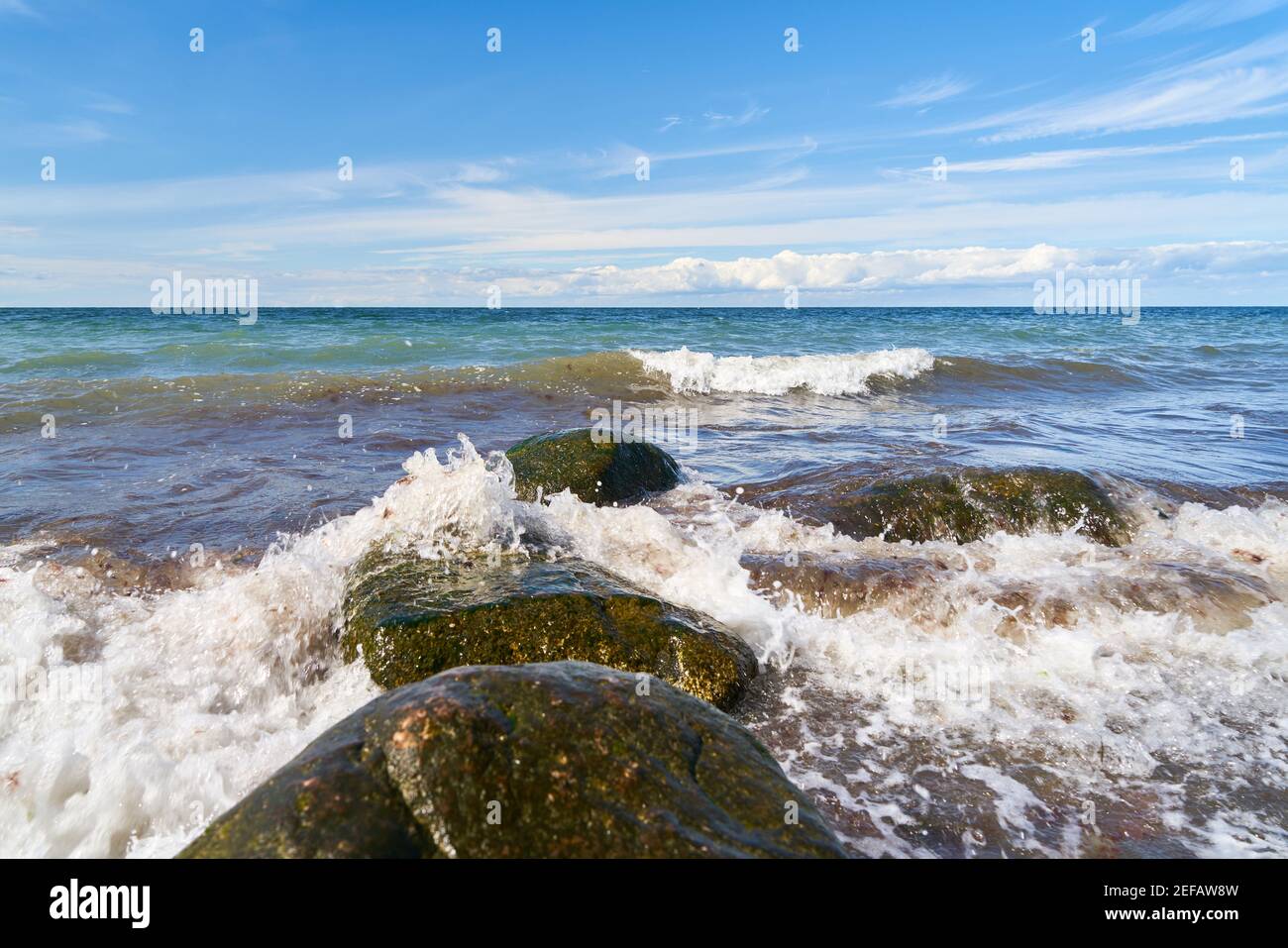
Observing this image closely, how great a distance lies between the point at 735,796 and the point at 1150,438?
10.8 metres

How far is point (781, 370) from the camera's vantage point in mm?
17234

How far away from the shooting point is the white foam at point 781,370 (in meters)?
16.5

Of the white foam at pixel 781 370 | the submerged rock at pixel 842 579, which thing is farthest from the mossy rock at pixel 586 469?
the white foam at pixel 781 370

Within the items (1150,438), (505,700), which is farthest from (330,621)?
(1150,438)

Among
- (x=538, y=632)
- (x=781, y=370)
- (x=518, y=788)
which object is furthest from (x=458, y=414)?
→ (x=518, y=788)

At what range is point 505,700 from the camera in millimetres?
2393

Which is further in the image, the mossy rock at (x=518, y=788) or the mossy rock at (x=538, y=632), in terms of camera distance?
the mossy rock at (x=538, y=632)

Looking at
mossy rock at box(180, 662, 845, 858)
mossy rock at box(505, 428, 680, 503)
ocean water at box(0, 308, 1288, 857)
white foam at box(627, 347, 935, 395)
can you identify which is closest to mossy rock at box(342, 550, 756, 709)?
ocean water at box(0, 308, 1288, 857)

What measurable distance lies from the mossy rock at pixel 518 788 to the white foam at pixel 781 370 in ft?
45.8

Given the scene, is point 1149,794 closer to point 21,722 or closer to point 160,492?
point 21,722

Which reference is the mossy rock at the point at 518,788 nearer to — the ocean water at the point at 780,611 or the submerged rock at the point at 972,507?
the ocean water at the point at 780,611

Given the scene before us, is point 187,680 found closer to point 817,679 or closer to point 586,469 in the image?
point 817,679

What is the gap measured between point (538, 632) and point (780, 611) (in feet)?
5.52
